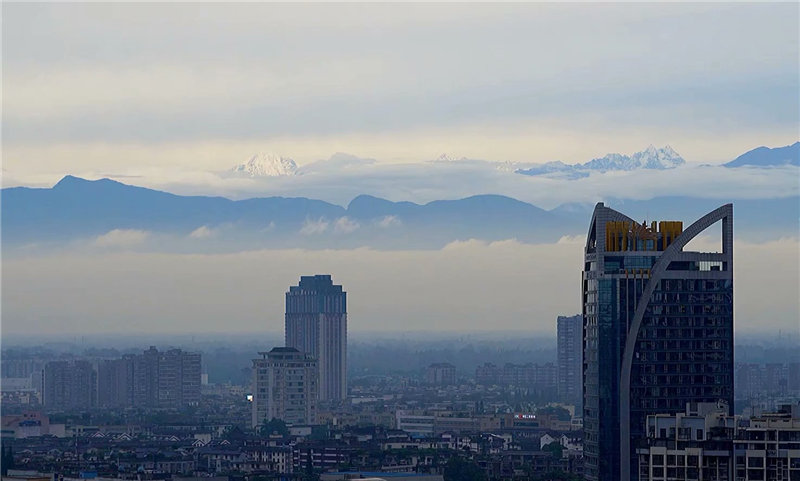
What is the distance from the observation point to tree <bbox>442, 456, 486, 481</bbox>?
58.6 metres

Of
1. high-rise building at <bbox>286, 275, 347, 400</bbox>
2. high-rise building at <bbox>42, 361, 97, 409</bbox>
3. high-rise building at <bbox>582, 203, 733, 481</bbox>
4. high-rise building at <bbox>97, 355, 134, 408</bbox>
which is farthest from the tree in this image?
high-rise building at <bbox>286, 275, 347, 400</bbox>

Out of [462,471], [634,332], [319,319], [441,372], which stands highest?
[319,319]

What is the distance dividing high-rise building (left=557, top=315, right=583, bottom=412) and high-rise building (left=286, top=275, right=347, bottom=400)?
631 inches

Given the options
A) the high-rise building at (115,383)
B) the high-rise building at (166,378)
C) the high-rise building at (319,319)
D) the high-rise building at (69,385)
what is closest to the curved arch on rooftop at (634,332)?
the high-rise building at (69,385)

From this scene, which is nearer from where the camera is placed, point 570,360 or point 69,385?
point 69,385

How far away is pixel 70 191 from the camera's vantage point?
121 metres

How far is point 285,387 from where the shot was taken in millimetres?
98812

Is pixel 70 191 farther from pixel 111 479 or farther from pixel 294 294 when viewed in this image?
pixel 111 479

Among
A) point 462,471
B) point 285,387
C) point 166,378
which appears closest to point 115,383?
point 166,378

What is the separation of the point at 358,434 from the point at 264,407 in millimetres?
20614

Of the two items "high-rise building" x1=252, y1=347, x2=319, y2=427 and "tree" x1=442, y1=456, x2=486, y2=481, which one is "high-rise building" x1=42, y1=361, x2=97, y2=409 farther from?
"tree" x1=442, y1=456, x2=486, y2=481

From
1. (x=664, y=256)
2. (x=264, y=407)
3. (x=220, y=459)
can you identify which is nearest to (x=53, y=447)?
(x=220, y=459)

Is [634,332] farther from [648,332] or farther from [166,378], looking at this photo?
[166,378]

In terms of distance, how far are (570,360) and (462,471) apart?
152ft
